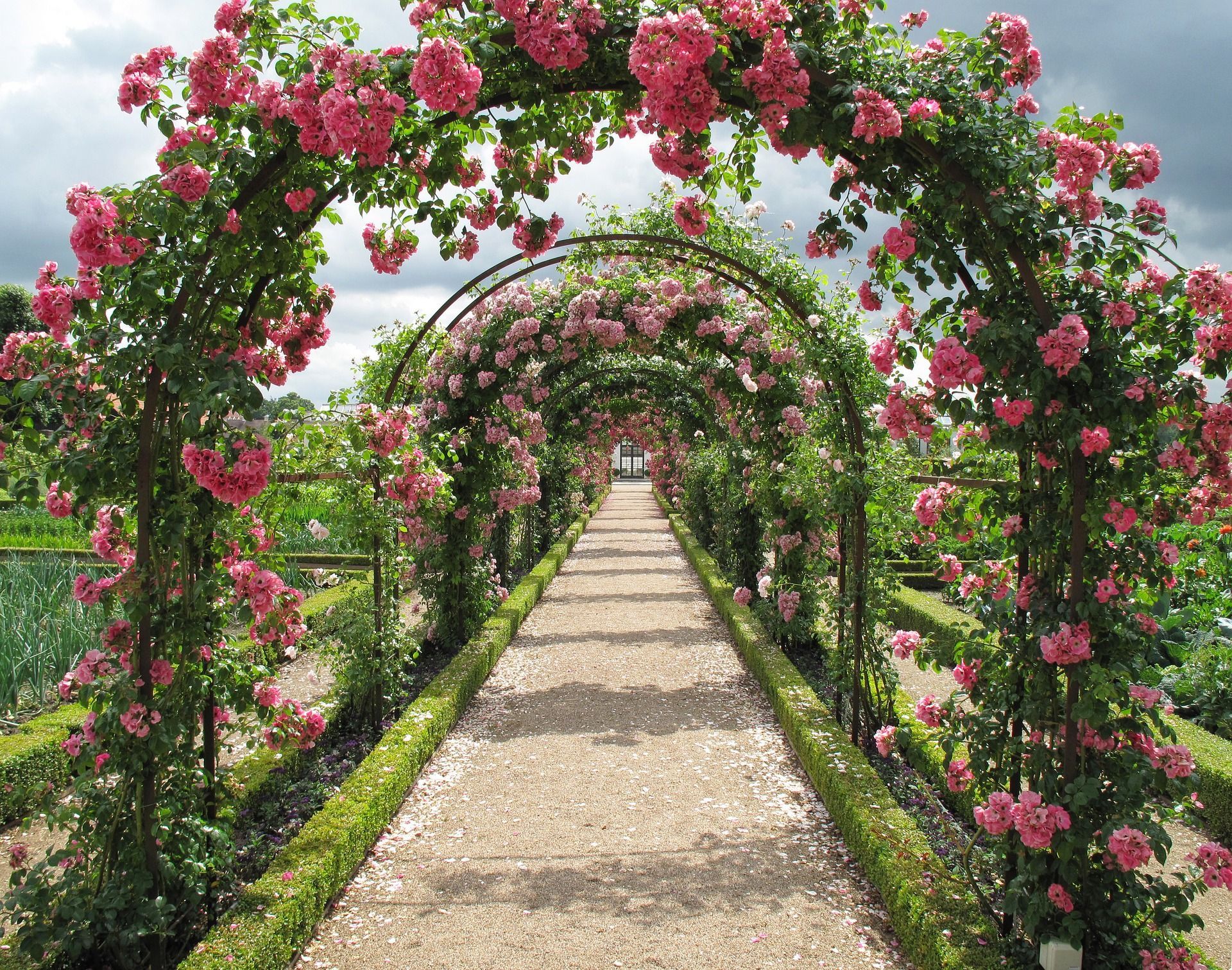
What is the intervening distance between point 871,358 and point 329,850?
2.48 metres

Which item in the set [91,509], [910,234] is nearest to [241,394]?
[91,509]

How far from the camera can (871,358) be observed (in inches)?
112

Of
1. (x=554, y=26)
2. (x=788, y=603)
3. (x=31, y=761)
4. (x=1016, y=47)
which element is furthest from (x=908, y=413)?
(x=31, y=761)

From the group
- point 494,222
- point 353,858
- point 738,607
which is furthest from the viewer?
point 738,607

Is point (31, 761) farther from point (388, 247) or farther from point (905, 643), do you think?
point (905, 643)

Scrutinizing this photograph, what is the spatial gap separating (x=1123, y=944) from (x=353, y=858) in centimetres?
245

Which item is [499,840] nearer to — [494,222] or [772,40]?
[494,222]

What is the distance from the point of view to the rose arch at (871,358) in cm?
225

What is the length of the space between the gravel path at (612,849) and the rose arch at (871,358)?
0.64m

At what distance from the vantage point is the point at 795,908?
2.95 metres

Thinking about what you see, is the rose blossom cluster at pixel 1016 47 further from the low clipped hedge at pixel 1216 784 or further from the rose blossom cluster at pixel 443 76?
the low clipped hedge at pixel 1216 784

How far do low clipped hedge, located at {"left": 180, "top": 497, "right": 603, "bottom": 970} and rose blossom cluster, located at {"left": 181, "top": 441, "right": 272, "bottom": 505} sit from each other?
1207 mm

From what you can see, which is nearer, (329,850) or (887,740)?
(329,850)

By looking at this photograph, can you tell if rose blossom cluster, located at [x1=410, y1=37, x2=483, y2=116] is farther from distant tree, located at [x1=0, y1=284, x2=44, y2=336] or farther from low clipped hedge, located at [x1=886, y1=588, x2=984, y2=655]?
distant tree, located at [x1=0, y1=284, x2=44, y2=336]
